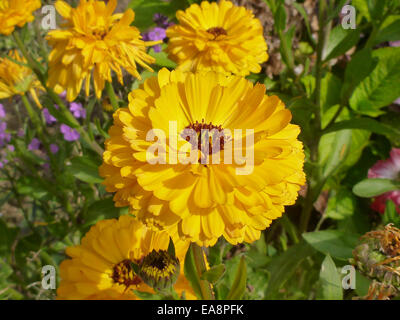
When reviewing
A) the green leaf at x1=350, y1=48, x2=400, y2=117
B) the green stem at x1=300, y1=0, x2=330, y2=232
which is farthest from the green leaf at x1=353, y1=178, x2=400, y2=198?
the green leaf at x1=350, y1=48, x2=400, y2=117

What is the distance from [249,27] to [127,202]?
822 millimetres

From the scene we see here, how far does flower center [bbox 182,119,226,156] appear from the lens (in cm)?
80

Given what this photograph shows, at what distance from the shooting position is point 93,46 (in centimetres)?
105

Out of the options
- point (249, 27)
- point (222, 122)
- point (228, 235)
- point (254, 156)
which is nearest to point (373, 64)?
point (249, 27)

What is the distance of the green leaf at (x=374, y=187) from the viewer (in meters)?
1.26

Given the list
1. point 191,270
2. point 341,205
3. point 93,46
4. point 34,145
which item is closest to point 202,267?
point 191,270

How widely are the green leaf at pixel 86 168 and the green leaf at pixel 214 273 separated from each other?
2.11ft

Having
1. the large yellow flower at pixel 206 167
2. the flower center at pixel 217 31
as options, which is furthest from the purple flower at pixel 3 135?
the large yellow flower at pixel 206 167

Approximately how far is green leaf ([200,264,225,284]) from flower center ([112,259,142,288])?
283mm

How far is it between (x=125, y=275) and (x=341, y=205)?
41.9 inches

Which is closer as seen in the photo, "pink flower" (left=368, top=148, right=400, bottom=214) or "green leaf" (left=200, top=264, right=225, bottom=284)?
"green leaf" (left=200, top=264, right=225, bottom=284)

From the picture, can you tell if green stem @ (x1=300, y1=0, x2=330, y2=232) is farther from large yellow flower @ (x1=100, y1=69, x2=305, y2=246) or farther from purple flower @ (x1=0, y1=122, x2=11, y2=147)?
purple flower @ (x1=0, y1=122, x2=11, y2=147)

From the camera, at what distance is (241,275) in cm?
80

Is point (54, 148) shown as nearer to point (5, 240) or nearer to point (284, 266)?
point (5, 240)
